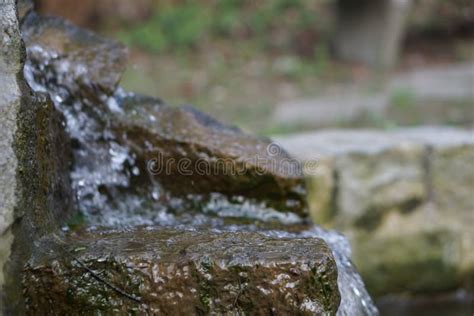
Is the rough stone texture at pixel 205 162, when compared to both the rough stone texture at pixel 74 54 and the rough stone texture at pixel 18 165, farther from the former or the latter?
the rough stone texture at pixel 18 165

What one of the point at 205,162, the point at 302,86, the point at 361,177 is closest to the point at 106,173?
the point at 205,162

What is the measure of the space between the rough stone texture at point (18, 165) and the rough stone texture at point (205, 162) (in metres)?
0.41

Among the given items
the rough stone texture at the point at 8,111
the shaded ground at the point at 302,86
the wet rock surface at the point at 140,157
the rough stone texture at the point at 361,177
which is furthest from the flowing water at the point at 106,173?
the shaded ground at the point at 302,86

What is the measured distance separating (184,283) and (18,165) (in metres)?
0.43

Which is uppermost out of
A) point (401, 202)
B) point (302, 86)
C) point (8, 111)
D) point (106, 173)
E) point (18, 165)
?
point (302, 86)

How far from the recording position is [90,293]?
1651mm

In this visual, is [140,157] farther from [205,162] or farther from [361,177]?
[361,177]

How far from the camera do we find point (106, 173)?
2289 millimetres

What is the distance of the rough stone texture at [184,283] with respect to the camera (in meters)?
1.62

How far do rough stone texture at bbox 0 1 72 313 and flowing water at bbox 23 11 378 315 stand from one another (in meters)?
0.35

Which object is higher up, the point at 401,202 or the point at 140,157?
the point at 401,202

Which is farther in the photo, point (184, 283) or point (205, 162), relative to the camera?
point (205, 162)

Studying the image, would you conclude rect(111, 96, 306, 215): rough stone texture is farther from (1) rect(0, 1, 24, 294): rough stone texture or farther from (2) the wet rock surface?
(1) rect(0, 1, 24, 294): rough stone texture

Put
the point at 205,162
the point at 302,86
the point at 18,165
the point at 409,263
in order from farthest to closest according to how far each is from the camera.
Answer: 1. the point at 302,86
2. the point at 409,263
3. the point at 205,162
4. the point at 18,165
